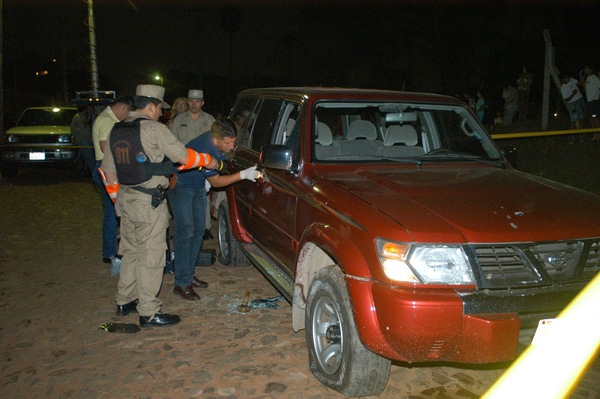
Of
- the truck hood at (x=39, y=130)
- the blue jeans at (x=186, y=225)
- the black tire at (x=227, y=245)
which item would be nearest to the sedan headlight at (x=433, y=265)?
the blue jeans at (x=186, y=225)

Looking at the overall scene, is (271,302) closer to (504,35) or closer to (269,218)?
(269,218)

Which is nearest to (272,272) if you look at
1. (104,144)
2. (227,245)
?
(227,245)

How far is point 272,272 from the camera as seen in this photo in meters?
4.98

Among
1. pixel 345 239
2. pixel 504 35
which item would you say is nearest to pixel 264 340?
pixel 345 239

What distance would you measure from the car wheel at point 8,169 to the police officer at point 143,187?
1094cm

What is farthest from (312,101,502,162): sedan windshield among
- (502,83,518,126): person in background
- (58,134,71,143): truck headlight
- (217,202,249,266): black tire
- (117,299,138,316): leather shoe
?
(502,83,518,126): person in background

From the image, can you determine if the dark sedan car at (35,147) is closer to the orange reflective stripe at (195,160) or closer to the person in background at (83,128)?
the person in background at (83,128)

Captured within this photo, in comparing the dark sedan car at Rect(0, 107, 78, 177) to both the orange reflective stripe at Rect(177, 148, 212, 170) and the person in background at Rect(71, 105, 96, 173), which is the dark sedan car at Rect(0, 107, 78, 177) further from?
the orange reflective stripe at Rect(177, 148, 212, 170)

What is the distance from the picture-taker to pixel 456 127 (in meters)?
5.35

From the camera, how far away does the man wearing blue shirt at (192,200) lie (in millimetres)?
5309

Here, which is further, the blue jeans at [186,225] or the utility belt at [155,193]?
the blue jeans at [186,225]

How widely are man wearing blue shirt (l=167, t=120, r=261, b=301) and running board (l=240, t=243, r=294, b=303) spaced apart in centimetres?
54

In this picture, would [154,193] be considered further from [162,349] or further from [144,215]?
[162,349]

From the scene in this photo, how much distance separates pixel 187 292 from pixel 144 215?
1235 mm
